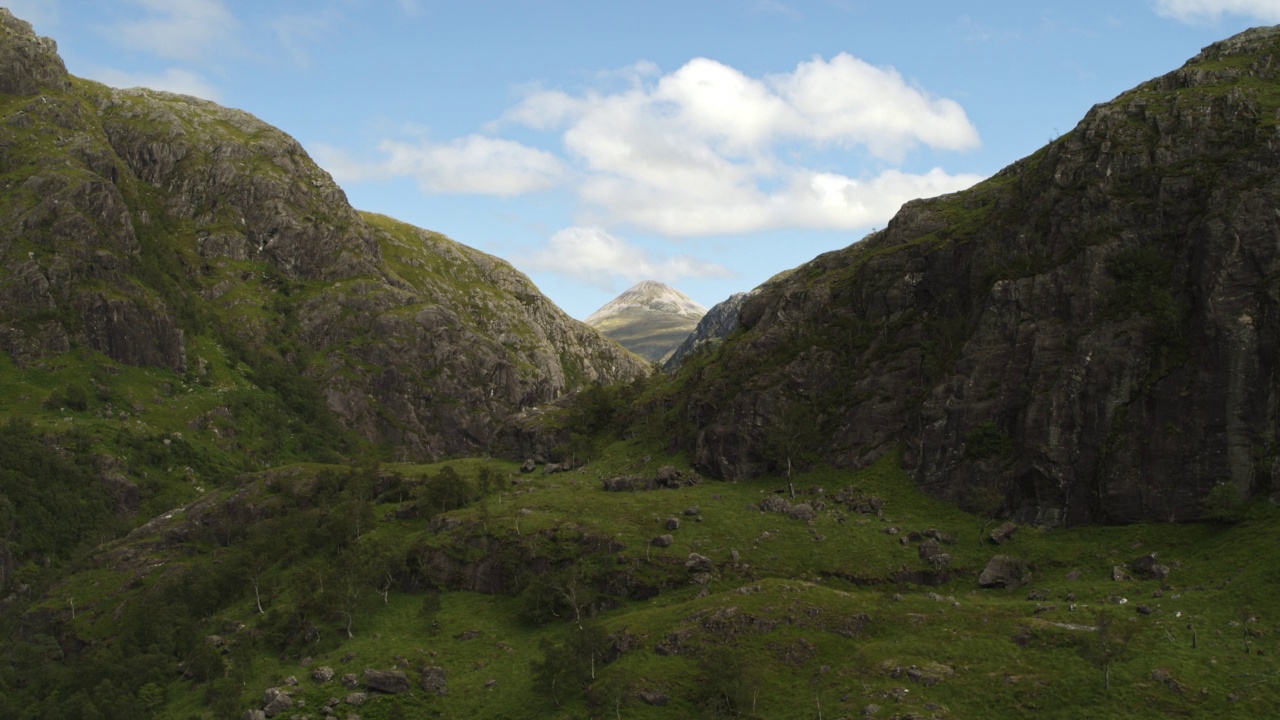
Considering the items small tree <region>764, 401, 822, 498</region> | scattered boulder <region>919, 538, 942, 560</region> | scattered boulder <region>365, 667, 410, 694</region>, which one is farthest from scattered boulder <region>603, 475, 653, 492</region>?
scattered boulder <region>365, 667, 410, 694</region>

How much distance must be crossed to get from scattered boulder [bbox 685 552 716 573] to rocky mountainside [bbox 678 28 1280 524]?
3041 centimetres

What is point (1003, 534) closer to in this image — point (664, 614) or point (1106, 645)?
point (1106, 645)

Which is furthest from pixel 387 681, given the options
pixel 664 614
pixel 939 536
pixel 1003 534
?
pixel 1003 534

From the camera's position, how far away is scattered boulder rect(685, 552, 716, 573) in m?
97.2

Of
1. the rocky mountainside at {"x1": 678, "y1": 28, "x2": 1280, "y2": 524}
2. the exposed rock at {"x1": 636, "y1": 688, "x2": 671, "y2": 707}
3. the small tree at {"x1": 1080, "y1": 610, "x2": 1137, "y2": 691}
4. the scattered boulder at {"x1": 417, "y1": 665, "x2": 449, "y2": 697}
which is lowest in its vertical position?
the scattered boulder at {"x1": 417, "y1": 665, "x2": 449, "y2": 697}

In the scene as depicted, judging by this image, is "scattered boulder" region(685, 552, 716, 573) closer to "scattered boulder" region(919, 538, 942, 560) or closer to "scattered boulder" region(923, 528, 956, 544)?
"scattered boulder" region(919, 538, 942, 560)

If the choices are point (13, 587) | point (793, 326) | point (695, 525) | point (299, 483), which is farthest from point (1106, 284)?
point (13, 587)

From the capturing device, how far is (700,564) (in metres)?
97.5

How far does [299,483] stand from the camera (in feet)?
534

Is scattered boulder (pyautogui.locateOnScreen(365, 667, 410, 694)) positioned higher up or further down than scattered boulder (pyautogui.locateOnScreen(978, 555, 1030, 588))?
further down

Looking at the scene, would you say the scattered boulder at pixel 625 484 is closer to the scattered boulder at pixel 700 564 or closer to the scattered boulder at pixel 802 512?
the scattered boulder at pixel 802 512

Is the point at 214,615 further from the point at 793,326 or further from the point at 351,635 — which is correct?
the point at 793,326

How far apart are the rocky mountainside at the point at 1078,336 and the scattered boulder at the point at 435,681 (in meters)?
59.4

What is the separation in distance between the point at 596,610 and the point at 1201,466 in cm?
7069
